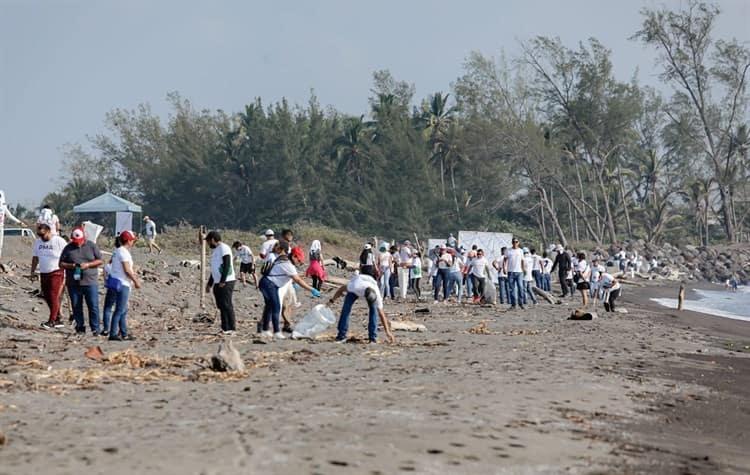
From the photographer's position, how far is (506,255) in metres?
24.8

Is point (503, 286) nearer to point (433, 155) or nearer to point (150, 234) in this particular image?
point (150, 234)

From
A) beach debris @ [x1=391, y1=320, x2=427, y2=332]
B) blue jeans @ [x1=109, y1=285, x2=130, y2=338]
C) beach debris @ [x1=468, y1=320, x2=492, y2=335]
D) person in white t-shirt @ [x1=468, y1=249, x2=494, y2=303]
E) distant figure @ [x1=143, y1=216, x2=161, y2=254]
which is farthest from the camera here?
distant figure @ [x1=143, y1=216, x2=161, y2=254]

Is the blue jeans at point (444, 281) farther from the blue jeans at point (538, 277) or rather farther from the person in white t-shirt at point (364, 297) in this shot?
the person in white t-shirt at point (364, 297)

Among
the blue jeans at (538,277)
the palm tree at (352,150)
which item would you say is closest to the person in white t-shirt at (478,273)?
the blue jeans at (538,277)

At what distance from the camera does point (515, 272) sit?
80.5 feet

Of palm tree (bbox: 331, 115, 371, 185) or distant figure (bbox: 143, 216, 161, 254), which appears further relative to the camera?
palm tree (bbox: 331, 115, 371, 185)

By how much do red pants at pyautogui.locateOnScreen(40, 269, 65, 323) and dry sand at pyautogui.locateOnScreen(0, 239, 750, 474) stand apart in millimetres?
378

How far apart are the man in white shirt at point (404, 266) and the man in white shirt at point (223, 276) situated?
1331cm

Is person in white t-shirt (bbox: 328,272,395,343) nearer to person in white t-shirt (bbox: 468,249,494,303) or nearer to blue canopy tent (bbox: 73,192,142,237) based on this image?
person in white t-shirt (bbox: 468,249,494,303)

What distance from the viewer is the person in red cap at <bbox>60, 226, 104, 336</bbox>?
14203 mm

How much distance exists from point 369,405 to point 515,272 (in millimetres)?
16614

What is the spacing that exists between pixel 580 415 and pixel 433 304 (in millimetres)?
16832

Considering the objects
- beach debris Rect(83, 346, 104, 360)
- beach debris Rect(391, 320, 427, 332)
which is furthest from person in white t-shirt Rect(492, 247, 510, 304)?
beach debris Rect(83, 346, 104, 360)

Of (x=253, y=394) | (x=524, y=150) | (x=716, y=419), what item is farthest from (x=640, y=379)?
(x=524, y=150)
